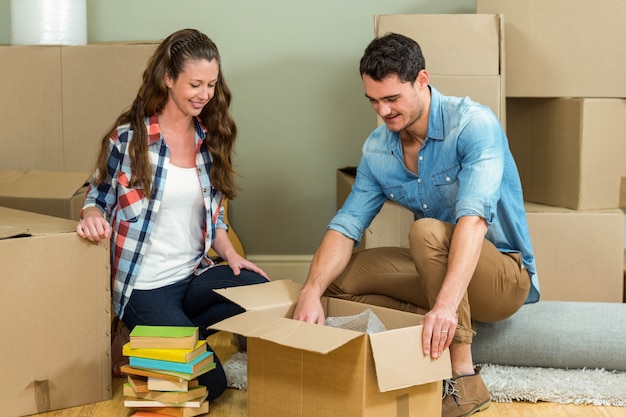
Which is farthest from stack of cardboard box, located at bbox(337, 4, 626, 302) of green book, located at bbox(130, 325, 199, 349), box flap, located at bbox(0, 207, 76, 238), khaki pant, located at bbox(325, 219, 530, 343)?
box flap, located at bbox(0, 207, 76, 238)

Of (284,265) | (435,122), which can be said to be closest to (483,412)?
(435,122)

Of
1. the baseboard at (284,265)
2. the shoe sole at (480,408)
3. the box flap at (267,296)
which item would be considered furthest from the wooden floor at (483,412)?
the baseboard at (284,265)

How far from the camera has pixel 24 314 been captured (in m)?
1.90

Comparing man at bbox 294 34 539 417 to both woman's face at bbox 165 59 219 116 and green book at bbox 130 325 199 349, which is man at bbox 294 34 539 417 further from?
woman's face at bbox 165 59 219 116

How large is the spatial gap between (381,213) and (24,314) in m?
0.98

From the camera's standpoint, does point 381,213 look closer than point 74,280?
No

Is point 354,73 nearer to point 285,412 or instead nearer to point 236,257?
point 236,257

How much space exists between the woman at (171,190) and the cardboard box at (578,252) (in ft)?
1.77

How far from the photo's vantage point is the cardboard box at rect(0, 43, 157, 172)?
265cm

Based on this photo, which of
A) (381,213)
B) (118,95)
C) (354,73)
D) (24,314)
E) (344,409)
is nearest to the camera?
(344,409)

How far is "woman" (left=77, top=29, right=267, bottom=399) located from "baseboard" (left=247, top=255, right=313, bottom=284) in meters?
0.83

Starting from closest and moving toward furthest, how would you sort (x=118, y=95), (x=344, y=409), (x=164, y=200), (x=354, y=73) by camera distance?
(x=344, y=409), (x=164, y=200), (x=118, y=95), (x=354, y=73)

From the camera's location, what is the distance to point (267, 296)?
1883 mm

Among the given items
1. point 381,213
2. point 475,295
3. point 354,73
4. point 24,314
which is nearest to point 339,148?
point 354,73
